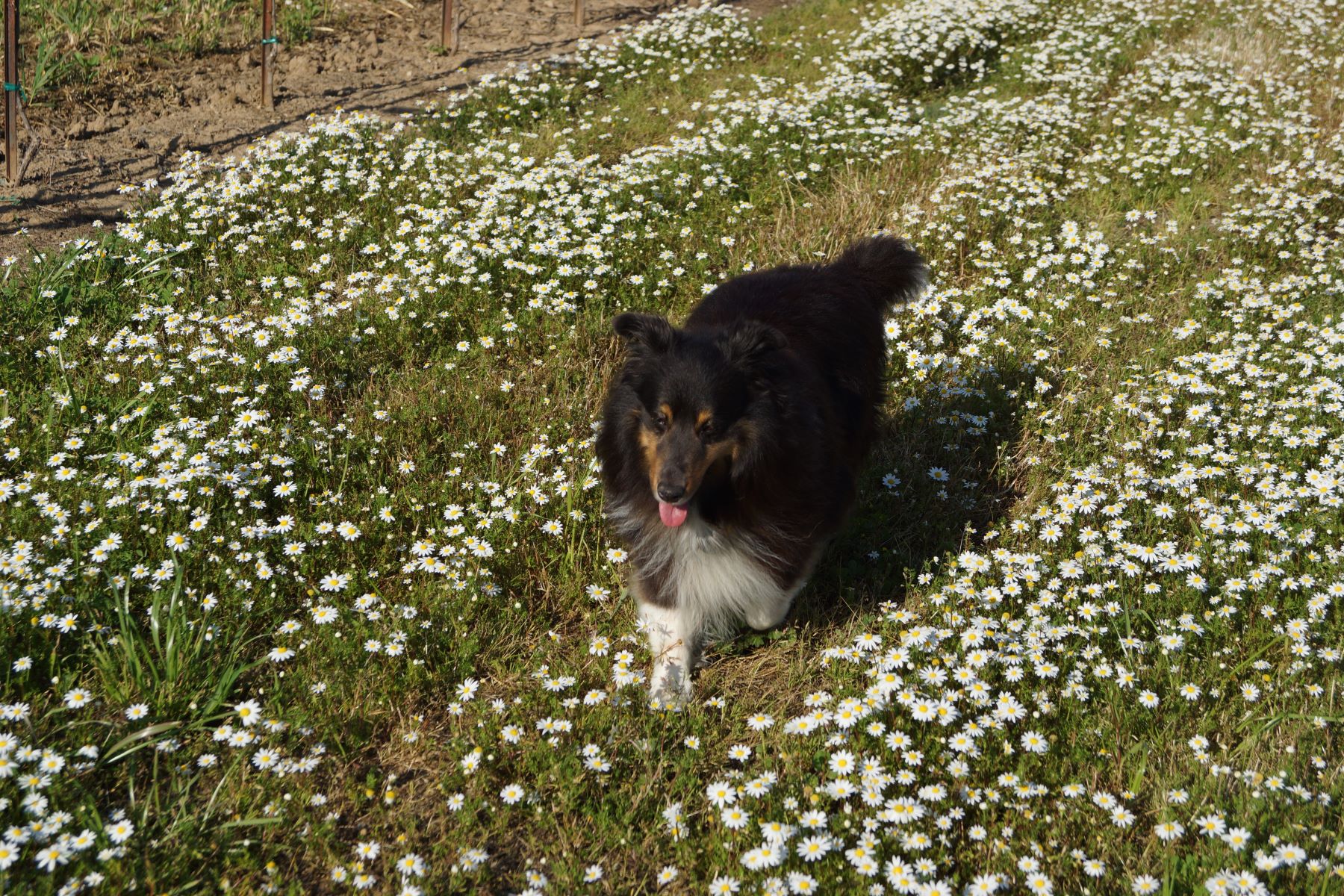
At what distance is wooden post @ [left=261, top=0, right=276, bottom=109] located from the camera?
26.5ft

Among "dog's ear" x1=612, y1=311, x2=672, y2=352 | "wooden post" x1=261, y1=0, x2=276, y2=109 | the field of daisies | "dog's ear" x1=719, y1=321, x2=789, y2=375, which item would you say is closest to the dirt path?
"wooden post" x1=261, y1=0, x2=276, y2=109

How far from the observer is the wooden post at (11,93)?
21.8 feet

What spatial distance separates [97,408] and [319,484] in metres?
1.12

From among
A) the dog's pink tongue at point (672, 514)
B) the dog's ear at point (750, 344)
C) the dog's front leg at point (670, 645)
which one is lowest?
the dog's front leg at point (670, 645)

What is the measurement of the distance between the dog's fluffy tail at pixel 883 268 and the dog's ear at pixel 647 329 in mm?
1490

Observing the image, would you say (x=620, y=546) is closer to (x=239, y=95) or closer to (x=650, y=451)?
(x=650, y=451)

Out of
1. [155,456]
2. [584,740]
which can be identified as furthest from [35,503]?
[584,740]

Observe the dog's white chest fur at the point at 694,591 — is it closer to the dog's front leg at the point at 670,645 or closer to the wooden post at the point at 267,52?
the dog's front leg at the point at 670,645

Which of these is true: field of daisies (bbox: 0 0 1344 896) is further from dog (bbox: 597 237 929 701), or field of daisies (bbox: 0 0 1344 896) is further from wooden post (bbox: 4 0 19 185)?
wooden post (bbox: 4 0 19 185)

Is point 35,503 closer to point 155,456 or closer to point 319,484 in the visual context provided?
point 155,456

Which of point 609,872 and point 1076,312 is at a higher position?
point 1076,312

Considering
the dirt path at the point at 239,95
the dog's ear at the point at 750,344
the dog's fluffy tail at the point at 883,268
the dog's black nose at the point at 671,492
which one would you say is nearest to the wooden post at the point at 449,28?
the dirt path at the point at 239,95

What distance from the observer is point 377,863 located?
10.2ft

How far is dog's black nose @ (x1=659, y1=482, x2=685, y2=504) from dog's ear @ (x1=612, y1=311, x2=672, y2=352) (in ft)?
1.79
